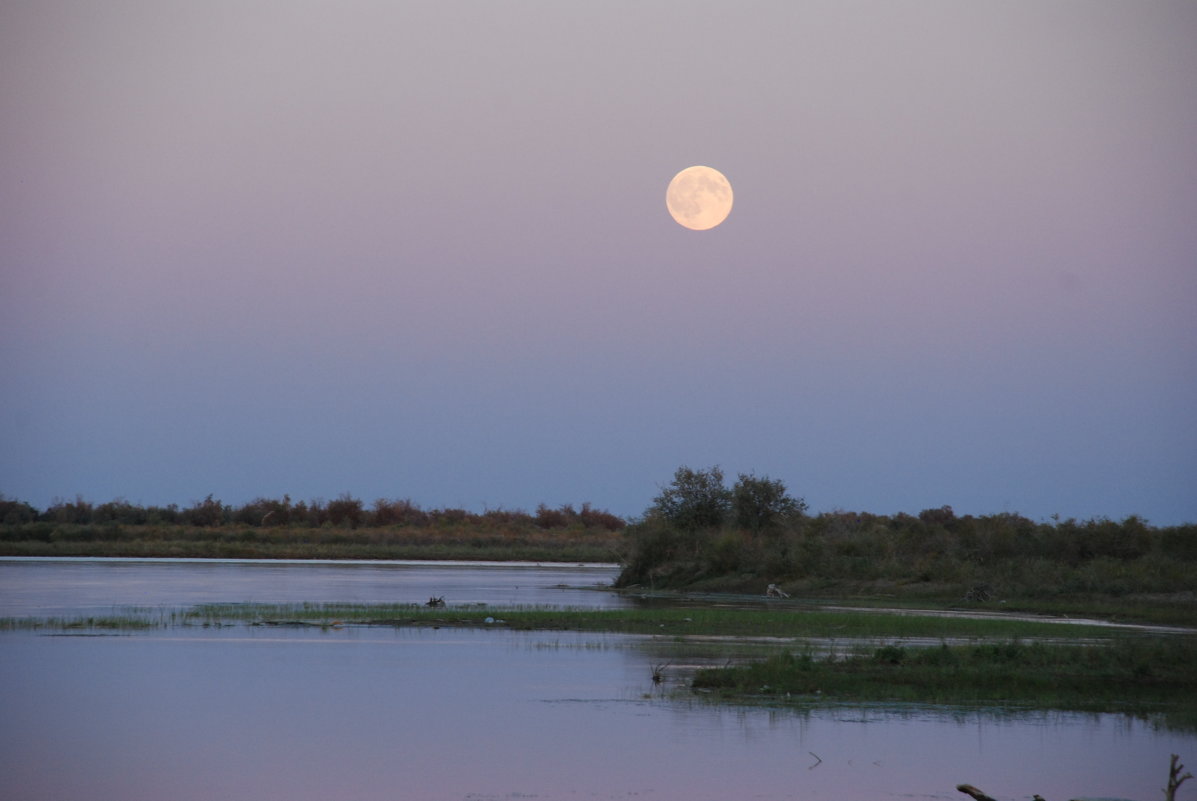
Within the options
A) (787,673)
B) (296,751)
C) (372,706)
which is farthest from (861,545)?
(296,751)

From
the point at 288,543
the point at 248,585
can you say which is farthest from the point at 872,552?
the point at 288,543

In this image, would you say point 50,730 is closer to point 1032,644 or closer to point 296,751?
point 296,751

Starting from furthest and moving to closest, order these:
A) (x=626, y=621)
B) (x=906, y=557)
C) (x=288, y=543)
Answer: (x=288, y=543) < (x=906, y=557) < (x=626, y=621)

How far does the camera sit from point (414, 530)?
12344 cm

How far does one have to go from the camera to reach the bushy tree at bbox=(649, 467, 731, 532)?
5994cm

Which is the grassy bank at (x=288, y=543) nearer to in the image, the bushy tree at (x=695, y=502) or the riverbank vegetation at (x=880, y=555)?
the riverbank vegetation at (x=880, y=555)

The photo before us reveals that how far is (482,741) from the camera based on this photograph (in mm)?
17844

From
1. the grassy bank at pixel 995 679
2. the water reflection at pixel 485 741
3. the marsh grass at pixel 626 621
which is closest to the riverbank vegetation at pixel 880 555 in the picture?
the marsh grass at pixel 626 621

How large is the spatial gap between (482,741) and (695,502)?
4300cm

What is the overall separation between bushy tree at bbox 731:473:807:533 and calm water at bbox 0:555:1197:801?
33948mm

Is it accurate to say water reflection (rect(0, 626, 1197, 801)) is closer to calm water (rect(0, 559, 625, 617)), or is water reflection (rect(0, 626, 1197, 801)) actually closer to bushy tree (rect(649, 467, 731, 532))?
calm water (rect(0, 559, 625, 617))

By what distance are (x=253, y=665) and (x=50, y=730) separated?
7.40m

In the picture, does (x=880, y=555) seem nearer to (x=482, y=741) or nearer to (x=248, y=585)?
(x=248, y=585)

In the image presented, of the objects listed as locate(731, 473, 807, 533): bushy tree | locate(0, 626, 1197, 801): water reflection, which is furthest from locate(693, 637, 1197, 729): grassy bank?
locate(731, 473, 807, 533): bushy tree
